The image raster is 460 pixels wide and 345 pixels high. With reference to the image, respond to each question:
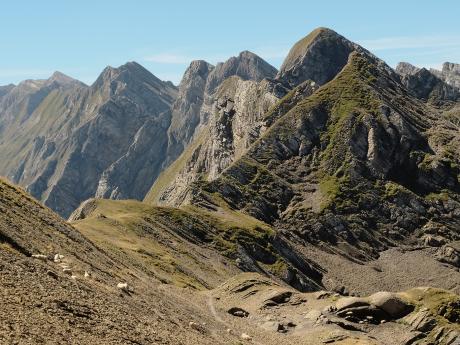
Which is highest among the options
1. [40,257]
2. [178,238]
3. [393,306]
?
[40,257]

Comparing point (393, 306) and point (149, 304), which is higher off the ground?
point (149, 304)

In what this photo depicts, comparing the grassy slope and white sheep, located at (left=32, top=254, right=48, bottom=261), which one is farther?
the grassy slope

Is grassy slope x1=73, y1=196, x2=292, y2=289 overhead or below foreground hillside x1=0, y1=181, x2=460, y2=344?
below

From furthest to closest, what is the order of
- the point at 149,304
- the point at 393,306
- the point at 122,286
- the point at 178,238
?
the point at 178,238, the point at 393,306, the point at 122,286, the point at 149,304

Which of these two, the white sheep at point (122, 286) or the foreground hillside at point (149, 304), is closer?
the foreground hillside at point (149, 304)

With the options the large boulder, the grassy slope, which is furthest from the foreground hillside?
the grassy slope

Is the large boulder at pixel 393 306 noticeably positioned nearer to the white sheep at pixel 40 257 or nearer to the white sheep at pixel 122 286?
the white sheep at pixel 122 286

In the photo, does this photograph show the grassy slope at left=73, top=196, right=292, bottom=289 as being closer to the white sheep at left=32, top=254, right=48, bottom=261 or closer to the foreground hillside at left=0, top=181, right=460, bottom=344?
the foreground hillside at left=0, top=181, right=460, bottom=344

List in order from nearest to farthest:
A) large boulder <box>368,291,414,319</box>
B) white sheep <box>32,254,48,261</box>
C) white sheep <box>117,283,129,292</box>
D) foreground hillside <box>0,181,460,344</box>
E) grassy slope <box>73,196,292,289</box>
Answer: foreground hillside <box>0,181,460,344</box> < white sheep <box>32,254,48,261</box> < white sheep <box>117,283,129,292</box> < large boulder <box>368,291,414,319</box> < grassy slope <box>73,196,292,289</box>

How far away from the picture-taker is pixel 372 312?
70.4m

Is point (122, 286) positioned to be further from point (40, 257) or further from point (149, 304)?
point (40, 257)

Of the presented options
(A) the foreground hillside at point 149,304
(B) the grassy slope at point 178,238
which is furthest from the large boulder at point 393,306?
(B) the grassy slope at point 178,238

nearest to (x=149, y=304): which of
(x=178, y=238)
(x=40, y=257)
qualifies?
(x=40, y=257)

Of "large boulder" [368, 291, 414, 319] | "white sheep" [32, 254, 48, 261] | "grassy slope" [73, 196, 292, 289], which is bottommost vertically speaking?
"grassy slope" [73, 196, 292, 289]
